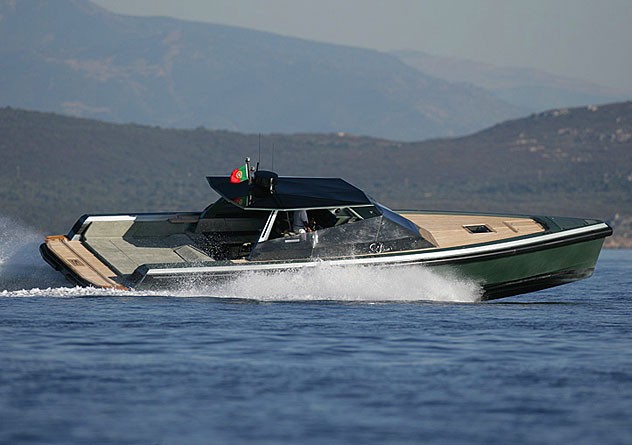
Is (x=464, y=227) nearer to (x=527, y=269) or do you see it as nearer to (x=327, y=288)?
(x=527, y=269)

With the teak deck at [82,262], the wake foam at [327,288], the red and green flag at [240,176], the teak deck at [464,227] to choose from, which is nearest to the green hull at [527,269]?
the wake foam at [327,288]

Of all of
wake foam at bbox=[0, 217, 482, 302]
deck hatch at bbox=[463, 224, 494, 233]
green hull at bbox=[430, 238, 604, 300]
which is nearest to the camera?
wake foam at bbox=[0, 217, 482, 302]

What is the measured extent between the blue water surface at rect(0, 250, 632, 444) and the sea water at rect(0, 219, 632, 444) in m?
0.02

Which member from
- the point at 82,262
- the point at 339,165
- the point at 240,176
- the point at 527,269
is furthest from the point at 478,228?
the point at 339,165

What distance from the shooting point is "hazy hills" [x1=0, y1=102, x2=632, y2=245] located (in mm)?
87438

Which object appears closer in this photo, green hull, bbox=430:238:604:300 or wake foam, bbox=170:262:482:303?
wake foam, bbox=170:262:482:303

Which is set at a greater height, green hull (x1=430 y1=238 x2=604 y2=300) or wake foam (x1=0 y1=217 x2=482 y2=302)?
green hull (x1=430 y1=238 x2=604 y2=300)

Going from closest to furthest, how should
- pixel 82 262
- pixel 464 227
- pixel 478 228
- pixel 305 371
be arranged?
pixel 305 371, pixel 82 262, pixel 478 228, pixel 464 227

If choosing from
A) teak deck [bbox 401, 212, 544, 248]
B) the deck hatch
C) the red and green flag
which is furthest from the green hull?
the red and green flag

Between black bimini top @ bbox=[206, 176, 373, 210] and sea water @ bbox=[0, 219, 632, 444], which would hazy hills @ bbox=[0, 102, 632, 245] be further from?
sea water @ bbox=[0, 219, 632, 444]

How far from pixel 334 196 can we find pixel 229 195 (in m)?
1.58

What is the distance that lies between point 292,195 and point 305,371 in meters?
6.56

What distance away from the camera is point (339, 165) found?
346ft

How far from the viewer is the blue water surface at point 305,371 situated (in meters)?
10.9
